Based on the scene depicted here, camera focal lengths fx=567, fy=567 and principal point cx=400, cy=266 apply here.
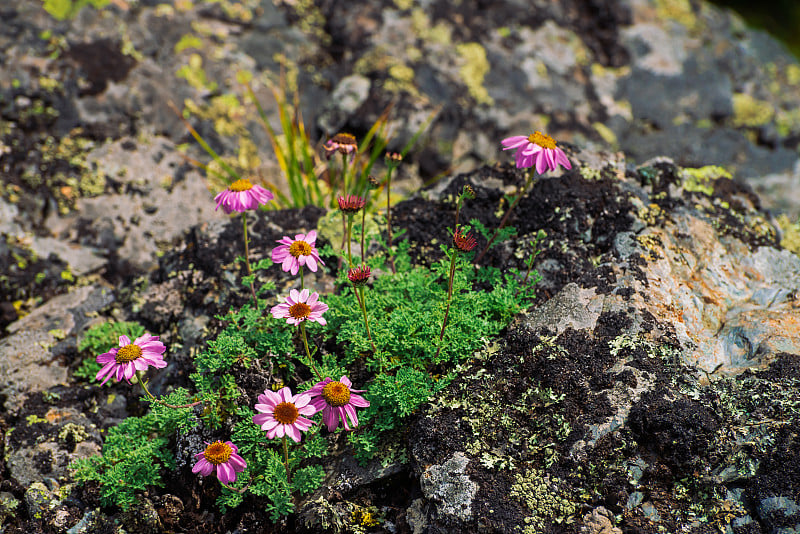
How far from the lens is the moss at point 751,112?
5.71 m

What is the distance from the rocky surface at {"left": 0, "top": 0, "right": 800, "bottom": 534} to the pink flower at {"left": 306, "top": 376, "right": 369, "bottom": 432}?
345 mm

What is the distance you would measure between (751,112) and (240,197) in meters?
5.33

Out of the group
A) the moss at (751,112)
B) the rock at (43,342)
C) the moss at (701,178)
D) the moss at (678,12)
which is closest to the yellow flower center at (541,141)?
the moss at (701,178)

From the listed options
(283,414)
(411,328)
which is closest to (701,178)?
(411,328)

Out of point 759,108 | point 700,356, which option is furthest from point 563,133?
point 700,356

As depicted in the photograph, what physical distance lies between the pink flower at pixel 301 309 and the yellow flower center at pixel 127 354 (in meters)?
0.67

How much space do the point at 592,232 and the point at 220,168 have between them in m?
3.29

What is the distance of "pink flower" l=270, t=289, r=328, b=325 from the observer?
270cm

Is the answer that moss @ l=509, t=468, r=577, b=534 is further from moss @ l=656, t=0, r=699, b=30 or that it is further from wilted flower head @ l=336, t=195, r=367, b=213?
moss @ l=656, t=0, r=699, b=30

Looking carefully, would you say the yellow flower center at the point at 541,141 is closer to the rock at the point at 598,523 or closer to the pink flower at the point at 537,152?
the pink flower at the point at 537,152

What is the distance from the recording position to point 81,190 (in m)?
4.55

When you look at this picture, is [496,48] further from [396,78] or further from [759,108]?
[759,108]

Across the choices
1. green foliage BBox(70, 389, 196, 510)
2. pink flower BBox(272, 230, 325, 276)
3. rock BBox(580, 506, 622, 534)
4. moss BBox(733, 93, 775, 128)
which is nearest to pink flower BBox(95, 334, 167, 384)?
green foliage BBox(70, 389, 196, 510)

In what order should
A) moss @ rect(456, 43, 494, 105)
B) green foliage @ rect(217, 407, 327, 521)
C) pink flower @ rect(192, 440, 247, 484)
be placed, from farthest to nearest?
moss @ rect(456, 43, 494, 105) → green foliage @ rect(217, 407, 327, 521) → pink flower @ rect(192, 440, 247, 484)
